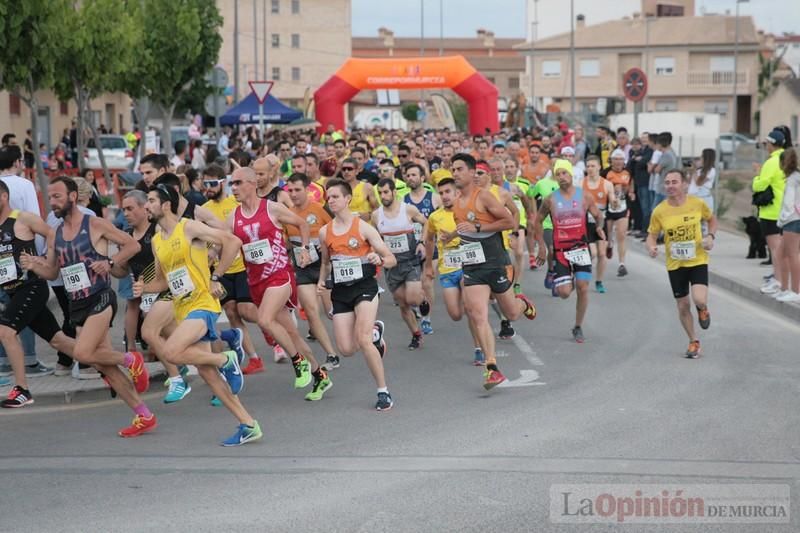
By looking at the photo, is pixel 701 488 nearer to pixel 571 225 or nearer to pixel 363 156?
pixel 571 225

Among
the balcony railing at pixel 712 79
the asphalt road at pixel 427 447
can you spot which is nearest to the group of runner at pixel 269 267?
the asphalt road at pixel 427 447

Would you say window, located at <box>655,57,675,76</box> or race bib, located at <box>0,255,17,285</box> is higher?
window, located at <box>655,57,675,76</box>

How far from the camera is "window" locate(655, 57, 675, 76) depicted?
85000 mm

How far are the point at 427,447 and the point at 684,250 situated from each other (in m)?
4.60

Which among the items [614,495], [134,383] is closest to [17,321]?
[134,383]

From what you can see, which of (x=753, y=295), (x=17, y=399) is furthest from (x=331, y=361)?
(x=753, y=295)

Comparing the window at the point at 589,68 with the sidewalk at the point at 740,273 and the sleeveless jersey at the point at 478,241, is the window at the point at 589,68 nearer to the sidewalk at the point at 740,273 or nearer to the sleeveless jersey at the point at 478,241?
the sidewalk at the point at 740,273

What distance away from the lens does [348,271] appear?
10.4 meters

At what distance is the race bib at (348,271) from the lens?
10.4m

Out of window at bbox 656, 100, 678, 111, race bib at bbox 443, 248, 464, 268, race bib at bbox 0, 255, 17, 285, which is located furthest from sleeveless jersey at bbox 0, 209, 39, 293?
window at bbox 656, 100, 678, 111

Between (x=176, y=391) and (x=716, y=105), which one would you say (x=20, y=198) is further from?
(x=716, y=105)

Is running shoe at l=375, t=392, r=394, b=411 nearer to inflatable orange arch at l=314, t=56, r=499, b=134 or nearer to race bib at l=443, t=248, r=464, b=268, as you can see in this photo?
race bib at l=443, t=248, r=464, b=268

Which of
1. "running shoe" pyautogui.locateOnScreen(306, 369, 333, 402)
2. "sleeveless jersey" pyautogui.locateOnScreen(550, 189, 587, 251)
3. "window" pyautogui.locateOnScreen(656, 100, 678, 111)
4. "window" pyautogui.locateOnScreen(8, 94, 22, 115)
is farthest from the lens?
"window" pyautogui.locateOnScreen(656, 100, 678, 111)

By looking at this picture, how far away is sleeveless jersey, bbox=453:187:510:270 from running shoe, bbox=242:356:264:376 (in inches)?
82.4
